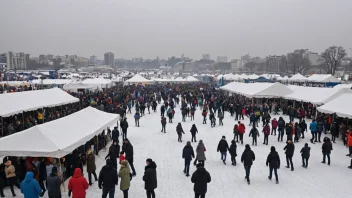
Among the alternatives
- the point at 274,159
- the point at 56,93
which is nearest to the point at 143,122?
the point at 56,93

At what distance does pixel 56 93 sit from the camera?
21.9 metres

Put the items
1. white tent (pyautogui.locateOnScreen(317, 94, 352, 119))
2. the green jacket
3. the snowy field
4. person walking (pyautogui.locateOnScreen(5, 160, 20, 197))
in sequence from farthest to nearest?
1. white tent (pyautogui.locateOnScreen(317, 94, 352, 119))
2. the snowy field
3. person walking (pyautogui.locateOnScreen(5, 160, 20, 197))
4. the green jacket

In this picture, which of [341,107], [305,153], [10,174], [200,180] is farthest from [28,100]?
[341,107]

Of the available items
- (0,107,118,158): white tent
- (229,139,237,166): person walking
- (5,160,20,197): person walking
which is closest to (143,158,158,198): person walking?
(0,107,118,158): white tent

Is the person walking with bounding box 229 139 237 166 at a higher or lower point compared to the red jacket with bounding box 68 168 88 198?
lower

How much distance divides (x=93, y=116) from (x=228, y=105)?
47.2ft

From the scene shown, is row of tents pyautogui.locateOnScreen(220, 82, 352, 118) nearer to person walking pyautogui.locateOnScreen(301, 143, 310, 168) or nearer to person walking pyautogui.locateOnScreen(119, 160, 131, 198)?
person walking pyautogui.locateOnScreen(301, 143, 310, 168)

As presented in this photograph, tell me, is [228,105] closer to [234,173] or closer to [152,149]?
[152,149]

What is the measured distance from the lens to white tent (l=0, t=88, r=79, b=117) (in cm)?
1551

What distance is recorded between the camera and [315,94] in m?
21.7

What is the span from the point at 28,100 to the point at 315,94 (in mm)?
19375

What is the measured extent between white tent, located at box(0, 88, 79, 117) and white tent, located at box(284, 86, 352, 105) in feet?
56.4

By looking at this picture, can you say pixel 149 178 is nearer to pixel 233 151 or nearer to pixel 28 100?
pixel 233 151

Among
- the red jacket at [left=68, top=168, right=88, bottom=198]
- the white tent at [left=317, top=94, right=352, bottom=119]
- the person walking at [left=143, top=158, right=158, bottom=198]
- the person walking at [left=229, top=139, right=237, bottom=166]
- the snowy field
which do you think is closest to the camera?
the red jacket at [left=68, top=168, right=88, bottom=198]
